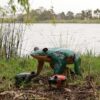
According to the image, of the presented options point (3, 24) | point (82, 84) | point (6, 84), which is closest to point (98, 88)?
point (82, 84)

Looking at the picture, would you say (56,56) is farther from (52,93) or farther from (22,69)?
(22,69)

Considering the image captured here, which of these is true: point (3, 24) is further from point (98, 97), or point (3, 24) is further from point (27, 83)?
point (98, 97)

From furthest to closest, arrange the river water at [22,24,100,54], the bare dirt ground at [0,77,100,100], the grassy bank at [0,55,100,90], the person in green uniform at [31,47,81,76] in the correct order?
the river water at [22,24,100,54], the grassy bank at [0,55,100,90], the person in green uniform at [31,47,81,76], the bare dirt ground at [0,77,100,100]

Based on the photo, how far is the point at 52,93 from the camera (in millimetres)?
4863

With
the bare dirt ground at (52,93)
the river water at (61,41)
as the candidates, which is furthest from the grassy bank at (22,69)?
the river water at (61,41)

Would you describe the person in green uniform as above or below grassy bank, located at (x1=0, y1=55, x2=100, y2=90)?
above

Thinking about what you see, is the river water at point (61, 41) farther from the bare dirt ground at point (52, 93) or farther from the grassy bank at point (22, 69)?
the bare dirt ground at point (52, 93)

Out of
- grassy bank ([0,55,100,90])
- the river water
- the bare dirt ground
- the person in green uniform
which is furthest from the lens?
the river water

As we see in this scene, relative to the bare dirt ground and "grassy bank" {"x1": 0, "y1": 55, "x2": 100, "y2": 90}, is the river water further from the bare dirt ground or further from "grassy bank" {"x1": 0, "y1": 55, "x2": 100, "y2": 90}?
the bare dirt ground

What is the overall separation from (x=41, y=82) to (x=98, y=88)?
853mm

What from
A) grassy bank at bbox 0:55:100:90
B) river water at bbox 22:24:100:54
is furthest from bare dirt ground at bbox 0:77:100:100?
river water at bbox 22:24:100:54

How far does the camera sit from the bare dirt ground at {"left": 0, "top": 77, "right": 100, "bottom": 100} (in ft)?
15.2

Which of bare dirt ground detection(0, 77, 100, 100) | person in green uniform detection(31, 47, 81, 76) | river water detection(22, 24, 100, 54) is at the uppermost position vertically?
person in green uniform detection(31, 47, 81, 76)

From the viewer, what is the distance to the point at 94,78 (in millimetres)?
5562
